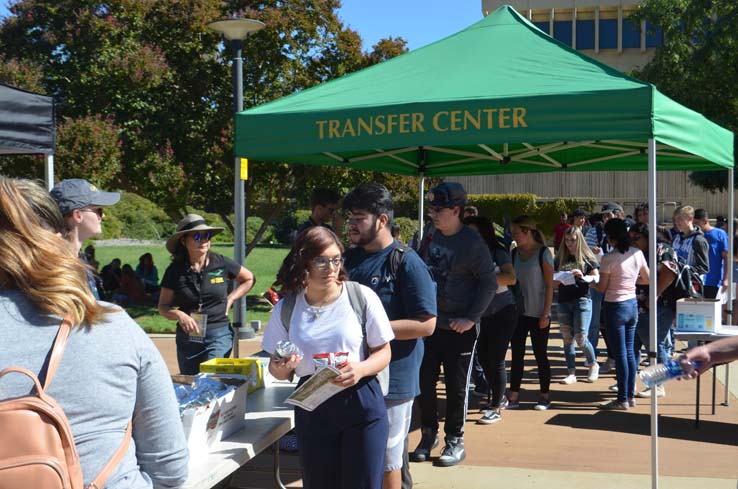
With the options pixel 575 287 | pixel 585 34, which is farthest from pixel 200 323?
pixel 585 34

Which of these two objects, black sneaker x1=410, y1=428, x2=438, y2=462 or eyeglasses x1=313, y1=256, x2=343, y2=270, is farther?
black sneaker x1=410, y1=428, x2=438, y2=462

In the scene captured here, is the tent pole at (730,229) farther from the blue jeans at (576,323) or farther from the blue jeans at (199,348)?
the blue jeans at (199,348)

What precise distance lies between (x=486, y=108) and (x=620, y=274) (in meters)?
2.87

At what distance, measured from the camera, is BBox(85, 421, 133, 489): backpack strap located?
1738 millimetres

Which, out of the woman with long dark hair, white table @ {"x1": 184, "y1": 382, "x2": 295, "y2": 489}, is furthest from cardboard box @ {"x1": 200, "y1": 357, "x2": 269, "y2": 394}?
the woman with long dark hair

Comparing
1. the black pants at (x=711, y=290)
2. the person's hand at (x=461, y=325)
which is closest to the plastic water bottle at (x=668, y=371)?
the person's hand at (x=461, y=325)

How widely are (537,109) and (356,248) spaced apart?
1441 mm

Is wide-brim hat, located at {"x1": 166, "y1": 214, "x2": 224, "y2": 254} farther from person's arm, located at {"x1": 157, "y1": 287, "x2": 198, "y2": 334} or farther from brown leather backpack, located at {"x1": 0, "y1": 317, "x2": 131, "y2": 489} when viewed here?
brown leather backpack, located at {"x1": 0, "y1": 317, "x2": 131, "y2": 489}

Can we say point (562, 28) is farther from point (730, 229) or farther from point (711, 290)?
point (730, 229)

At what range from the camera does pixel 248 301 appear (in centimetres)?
1672

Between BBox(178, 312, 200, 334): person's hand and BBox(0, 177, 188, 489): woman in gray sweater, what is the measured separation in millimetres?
3258

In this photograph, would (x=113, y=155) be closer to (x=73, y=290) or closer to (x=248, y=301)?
(x=248, y=301)

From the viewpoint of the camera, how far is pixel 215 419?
10.5 feet

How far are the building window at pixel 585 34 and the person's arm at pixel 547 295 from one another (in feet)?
140
